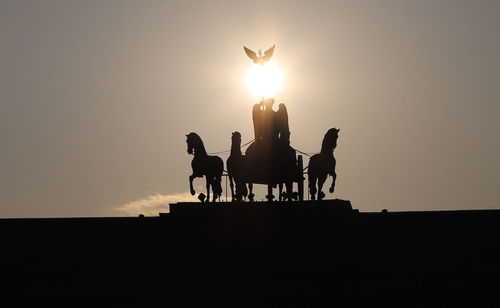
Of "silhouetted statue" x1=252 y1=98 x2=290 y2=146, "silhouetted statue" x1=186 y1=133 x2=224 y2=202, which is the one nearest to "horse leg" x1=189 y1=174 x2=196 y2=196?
"silhouetted statue" x1=186 y1=133 x2=224 y2=202

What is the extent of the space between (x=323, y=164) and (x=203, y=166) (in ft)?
9.53

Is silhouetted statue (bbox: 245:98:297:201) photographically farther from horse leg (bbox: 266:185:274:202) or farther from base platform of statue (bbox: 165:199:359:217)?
base platform of statue (bbox: 165:199:359:217)

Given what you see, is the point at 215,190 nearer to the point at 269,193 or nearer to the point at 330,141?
the point at 269,193

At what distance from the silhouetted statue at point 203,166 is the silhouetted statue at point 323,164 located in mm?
2250

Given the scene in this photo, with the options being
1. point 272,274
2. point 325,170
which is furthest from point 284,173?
point 272,274

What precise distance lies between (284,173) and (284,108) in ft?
5.27

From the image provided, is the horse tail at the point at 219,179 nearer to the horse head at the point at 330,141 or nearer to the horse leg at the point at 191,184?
the horse leg at the point at 191,184

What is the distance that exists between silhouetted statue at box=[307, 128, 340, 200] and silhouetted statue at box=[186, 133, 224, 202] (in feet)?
7.38

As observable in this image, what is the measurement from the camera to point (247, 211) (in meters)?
A: 31.3

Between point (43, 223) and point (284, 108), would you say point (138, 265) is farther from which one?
point (284, 108)

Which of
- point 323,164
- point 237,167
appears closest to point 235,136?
point 237,167

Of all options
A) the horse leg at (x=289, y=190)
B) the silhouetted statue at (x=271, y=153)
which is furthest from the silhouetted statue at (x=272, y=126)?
the horse leg at (x=289, y=190)

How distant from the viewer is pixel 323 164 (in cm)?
3234

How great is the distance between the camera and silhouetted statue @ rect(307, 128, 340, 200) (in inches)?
1273
